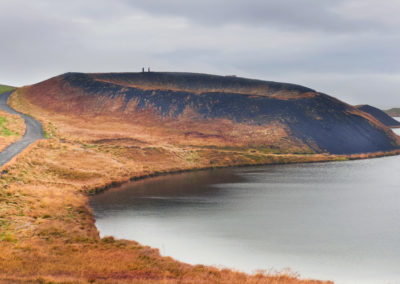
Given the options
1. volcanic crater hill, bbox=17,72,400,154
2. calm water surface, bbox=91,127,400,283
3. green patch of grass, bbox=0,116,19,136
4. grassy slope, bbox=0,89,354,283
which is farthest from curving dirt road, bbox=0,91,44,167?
calm water surface, bbox=91,127,400,283

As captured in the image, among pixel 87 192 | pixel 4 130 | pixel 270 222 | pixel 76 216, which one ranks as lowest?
pixel 87 192

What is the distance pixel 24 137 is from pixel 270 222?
170ft

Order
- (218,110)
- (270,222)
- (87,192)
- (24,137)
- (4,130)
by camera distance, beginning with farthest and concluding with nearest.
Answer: (218,110) → (4,130) → (24,137) → (87,192) → (270,222)

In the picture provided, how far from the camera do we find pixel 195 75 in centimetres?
14312

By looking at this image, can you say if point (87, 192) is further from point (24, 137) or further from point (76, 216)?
point (24, 137)

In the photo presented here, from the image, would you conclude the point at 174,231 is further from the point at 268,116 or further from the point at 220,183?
the point at 268,116

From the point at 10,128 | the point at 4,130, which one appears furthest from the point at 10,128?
the point at 4,130

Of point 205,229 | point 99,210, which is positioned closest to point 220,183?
point 99,210

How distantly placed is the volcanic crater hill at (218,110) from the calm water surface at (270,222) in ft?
145

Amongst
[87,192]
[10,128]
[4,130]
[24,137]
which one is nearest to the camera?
[87,192]

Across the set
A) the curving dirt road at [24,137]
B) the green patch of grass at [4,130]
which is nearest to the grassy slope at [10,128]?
the green patch of grass at [4,130]

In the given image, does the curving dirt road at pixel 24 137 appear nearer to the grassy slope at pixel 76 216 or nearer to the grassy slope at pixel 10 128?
the grassy slope at pixel 10 128

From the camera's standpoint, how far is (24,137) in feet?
230

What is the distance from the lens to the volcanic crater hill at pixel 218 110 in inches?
4070
